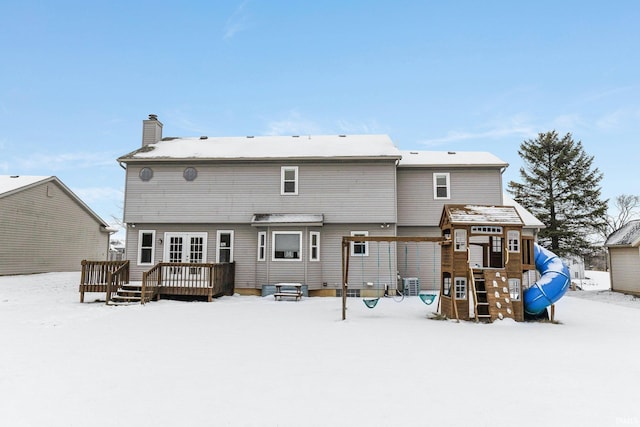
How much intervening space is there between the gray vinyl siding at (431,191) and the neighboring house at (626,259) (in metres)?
6.84

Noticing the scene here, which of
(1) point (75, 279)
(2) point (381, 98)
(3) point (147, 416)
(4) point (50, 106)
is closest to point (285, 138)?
(2) point (381, 98)

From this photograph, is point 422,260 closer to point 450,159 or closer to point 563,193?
point 450,159

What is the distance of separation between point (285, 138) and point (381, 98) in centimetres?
761

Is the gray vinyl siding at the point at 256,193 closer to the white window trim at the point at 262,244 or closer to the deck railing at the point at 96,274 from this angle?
the white window trim at the point at 262,244

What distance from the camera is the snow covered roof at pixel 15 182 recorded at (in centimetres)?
1962

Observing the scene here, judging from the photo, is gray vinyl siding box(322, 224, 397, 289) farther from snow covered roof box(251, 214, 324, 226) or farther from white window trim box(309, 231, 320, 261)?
snow covered roof box(251, 214, 324, 226)

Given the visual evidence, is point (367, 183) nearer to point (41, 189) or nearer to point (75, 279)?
point (75, 279)

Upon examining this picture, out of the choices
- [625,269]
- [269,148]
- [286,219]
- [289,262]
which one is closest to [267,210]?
[286,219]

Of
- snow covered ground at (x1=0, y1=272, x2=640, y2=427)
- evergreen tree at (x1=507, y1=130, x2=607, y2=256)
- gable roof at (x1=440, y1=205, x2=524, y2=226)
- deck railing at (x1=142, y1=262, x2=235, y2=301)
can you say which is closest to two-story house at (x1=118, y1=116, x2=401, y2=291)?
deck railing at (x1=142, y1=262, x2=235, y2=301)

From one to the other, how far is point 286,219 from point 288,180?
2016 mm

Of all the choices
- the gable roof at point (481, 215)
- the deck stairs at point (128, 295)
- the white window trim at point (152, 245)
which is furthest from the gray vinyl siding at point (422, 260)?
the white window trim at point (152, 245)

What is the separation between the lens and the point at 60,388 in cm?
497

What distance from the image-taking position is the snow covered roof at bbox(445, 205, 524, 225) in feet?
37.5

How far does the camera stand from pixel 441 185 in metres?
18.1
